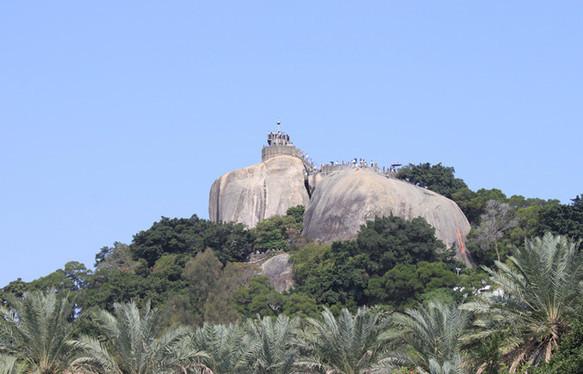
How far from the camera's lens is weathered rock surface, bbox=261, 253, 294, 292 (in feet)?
266

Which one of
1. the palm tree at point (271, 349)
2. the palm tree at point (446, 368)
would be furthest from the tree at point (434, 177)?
the palm tree at point (446, 368)

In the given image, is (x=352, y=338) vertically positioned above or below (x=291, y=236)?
below

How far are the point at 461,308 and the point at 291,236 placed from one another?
→ 49158 mm

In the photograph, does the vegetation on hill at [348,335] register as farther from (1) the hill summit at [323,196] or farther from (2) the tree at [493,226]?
(1) the hill summit at [323,196]

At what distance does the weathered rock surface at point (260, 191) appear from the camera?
316 feet

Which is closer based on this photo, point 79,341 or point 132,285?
point 79,341

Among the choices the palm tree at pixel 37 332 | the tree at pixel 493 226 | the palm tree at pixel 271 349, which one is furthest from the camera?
the tree at pixel 493 226

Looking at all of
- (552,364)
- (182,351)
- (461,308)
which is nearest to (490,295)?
(461,308)

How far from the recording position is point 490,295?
42.1 metres

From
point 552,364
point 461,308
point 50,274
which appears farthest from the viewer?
point 50,274

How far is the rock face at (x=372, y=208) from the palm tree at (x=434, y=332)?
40418 millimetres

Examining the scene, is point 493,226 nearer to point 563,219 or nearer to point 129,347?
point 563,219

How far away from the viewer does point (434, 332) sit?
4238 cm

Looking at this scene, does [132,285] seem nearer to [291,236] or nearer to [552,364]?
[291,236]
